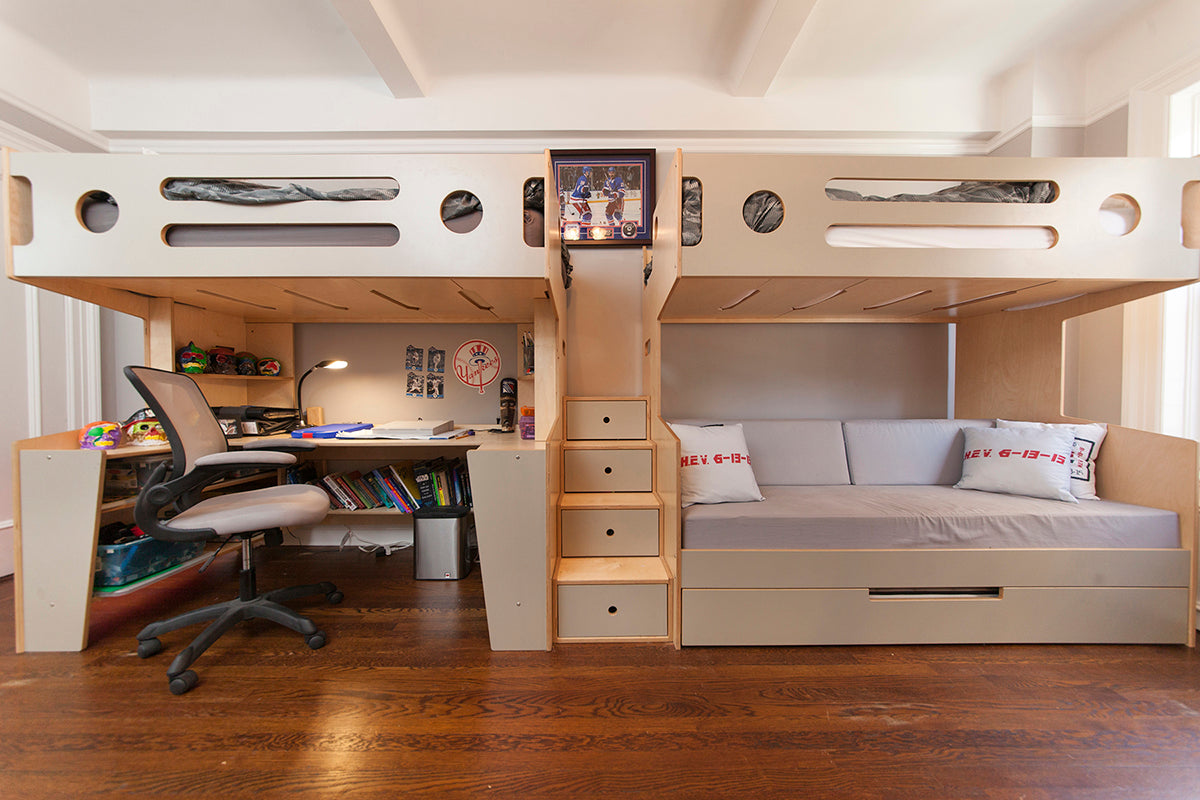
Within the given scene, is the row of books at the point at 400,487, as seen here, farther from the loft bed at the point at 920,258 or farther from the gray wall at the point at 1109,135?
the gray wall at the point at 1109,135

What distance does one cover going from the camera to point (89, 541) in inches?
62.4

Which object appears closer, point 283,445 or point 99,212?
point 99,212

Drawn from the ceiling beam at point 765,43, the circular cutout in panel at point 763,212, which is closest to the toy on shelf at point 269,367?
the circular cutout in panel at point 763,212

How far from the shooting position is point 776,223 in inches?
58.4

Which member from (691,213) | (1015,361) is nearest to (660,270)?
(691,213)

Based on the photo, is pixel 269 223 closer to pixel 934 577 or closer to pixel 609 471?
pixel 609 471

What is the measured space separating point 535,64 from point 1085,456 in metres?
3.02

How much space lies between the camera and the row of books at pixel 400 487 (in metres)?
2.44

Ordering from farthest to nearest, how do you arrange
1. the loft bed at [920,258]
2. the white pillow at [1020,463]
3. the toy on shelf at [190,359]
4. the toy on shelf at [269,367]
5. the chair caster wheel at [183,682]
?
the toy on shelf at [269,367] < the toy on shelf at [190,359] < the white pillow at [1020,463] < the loft bed at [920,258] < the chair caster wheel at [183,682]

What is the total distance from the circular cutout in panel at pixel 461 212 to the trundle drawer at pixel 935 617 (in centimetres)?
140

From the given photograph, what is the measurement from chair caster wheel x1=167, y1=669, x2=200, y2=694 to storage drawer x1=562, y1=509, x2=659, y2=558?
120cm

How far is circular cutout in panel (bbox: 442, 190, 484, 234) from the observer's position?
4.67ft

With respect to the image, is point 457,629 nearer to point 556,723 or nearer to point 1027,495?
point 556,723

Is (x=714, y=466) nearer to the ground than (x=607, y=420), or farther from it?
nearer to the ground
